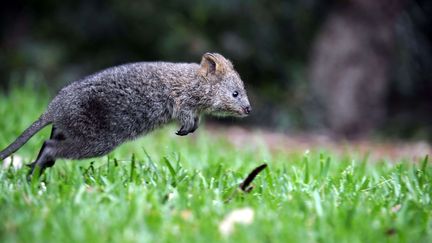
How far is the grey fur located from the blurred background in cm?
541

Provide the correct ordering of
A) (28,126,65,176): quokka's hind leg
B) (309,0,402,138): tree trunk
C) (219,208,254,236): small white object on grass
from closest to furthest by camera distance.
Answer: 1. (219,208,254,236): small white object on grass
2. (28,126,65,176): quokka's hind leg
3. (309,0,402,138): tree trunk

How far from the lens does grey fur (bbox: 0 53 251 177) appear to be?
17.1 feet

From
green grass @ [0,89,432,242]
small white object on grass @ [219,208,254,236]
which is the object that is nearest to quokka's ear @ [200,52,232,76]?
green grass @ [0,89,432,242]

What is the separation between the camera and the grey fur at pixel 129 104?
5207 mm

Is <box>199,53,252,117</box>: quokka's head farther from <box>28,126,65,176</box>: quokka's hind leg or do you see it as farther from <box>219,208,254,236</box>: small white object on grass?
<box>219,208,254,236</box>: small white object on grass

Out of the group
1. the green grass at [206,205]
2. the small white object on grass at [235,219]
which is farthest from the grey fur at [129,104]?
the small white object on grass at [235,219]

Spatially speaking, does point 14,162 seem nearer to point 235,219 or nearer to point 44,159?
point 44,159

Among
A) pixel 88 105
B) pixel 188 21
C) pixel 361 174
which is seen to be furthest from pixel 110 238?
pixel 188 21

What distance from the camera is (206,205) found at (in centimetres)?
425

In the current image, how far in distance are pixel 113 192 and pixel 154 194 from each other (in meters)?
0.30

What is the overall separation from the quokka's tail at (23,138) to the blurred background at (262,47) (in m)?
6.08

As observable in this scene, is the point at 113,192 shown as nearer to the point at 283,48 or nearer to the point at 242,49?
the point at 242,49

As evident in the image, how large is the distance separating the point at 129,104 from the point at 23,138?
2.94 ft

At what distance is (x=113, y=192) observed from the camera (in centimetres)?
445
